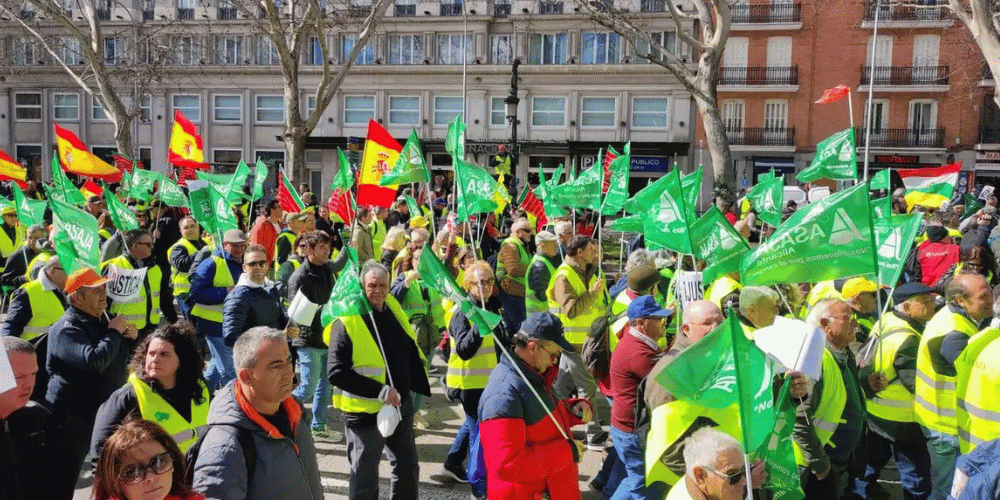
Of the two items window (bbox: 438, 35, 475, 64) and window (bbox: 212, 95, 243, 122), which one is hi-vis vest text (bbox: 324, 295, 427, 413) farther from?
window (bbox: 212, 95, 243, 122)

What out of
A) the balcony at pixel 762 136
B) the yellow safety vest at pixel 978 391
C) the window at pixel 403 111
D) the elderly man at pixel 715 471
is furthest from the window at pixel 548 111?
the elderly man at pixel 715 471

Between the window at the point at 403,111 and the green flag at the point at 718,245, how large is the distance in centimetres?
3551

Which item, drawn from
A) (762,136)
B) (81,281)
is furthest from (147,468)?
(762,136)

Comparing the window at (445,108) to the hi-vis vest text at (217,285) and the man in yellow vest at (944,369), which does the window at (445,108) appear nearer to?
the hi-vis vest text at (217,285)

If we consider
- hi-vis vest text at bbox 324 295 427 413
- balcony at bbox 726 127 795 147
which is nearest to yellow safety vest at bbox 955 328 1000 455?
hi-vis vest text at bbox 324 295 427 413

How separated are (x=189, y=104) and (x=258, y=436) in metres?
43.6

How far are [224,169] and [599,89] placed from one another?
1707cm

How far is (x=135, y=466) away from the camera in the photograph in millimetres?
2818

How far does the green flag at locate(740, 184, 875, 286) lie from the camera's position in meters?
4.38

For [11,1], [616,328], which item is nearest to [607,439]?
[616,328]

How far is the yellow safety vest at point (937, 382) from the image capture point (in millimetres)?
4828

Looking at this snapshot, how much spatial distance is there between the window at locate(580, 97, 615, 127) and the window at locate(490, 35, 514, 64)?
403cm

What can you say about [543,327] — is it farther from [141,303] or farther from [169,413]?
[141,303]

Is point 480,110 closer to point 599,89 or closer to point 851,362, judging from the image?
point 599,89
